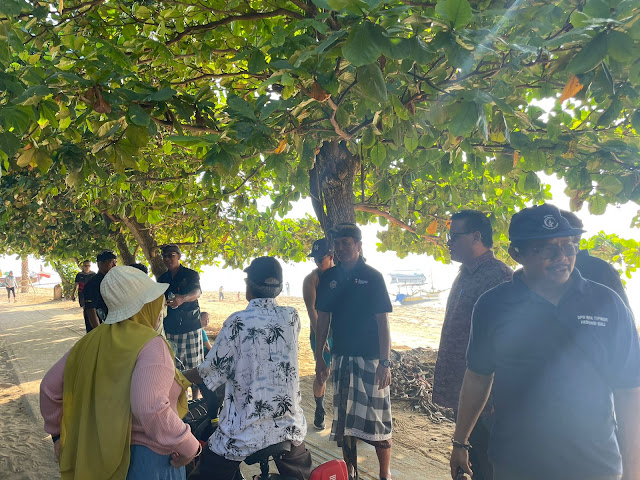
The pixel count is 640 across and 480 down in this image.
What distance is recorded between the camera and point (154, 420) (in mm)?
2016

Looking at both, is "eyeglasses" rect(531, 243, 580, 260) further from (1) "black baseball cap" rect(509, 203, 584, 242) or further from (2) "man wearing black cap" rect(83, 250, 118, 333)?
(2) "man wearing black cap" rect(83, 250, 118, 333)

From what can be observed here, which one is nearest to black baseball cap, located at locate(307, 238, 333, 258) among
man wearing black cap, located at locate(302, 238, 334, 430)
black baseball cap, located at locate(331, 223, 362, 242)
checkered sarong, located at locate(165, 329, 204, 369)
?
man wearing black cap, located at locate(302, 238, 334, 430)

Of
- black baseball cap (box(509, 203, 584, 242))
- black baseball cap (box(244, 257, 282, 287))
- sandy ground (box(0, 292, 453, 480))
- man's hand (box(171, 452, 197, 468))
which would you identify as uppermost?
black baseball cap (box(509, 203, 584, 242))

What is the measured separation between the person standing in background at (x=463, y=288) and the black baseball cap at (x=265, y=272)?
1316mm

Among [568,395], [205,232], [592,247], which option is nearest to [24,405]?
[205,232]

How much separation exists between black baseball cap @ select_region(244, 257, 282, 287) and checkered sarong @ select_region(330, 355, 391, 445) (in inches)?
56.0

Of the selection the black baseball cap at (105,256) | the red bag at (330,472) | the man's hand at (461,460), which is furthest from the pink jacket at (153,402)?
the black baseball cap at (105,256)

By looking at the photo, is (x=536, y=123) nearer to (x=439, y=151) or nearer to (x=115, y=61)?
(x=439, y=151)

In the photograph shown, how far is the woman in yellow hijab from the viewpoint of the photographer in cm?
202

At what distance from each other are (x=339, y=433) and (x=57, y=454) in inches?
87.6

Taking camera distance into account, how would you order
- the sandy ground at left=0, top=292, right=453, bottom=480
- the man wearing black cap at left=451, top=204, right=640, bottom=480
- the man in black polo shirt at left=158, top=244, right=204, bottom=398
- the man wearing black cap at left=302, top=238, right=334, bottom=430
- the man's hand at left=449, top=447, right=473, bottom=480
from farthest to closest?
the man in black polo shirt at left=158, top=244, right=204, bottom=398
the man wearing black cap at left=302, top=238, right=334, bottom=430
the sandy ground at left=0, top=292, right=453, bottom=480
the man's hand at left=449, top=447, right=473, bottom=480
the man wearing black cap at left=451, top=204, right=640, bottom=480

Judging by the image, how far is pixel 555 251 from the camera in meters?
2.17

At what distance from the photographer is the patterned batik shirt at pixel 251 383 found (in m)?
2.53

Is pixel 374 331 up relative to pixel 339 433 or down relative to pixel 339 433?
up
